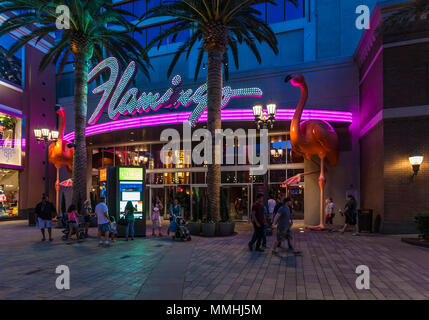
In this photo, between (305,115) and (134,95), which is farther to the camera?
(134,95)

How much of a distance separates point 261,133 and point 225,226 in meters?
8.15

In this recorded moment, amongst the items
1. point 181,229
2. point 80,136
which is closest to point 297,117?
point 181,229

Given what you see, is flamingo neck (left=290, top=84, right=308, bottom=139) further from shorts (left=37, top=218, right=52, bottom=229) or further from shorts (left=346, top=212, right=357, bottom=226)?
shorts (left=37, top=218, right=52, bottom=229)

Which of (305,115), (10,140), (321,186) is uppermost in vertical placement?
(305,115)

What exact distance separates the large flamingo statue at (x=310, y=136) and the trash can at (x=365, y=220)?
197 centimetres

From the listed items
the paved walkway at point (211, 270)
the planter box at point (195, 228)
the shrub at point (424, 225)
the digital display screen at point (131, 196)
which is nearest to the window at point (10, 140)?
the paved walkway at point (211, 270)

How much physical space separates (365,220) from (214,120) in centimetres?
813

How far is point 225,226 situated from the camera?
13117 millimetres

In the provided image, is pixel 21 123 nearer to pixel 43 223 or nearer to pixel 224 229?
pixel 43 223

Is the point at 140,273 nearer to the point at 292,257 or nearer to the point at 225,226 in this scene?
the point at 292,257

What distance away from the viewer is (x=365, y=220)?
44.5 feet

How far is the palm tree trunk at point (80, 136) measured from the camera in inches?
638
